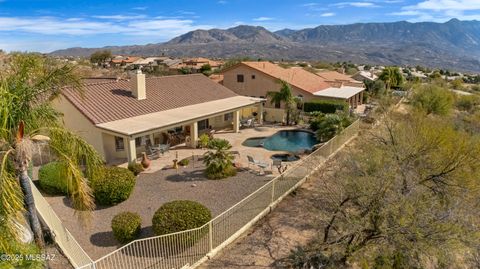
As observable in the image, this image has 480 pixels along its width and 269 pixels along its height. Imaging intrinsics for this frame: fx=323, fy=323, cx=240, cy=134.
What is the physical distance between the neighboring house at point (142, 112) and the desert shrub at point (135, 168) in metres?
0.44

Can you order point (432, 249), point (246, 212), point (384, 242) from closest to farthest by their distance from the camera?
point (432, 249), point (384, 242), point (246, 212)

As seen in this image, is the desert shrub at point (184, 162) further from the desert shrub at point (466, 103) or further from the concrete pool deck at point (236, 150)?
the desert shrub at point (466, 103)

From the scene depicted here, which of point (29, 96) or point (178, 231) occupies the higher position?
point (29, 96)

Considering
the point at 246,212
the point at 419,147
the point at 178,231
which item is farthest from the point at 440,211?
the point at 178,231

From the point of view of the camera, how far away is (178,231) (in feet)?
40.3

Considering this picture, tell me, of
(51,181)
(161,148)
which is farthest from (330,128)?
(51,181)

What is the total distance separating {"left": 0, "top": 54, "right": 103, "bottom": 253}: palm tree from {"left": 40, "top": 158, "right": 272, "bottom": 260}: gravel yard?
2.95 m

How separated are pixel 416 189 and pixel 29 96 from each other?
1349 centimetres

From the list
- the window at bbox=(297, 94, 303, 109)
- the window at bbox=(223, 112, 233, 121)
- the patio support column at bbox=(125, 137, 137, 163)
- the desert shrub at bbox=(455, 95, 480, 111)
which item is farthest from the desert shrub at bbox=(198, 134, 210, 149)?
the desert shrub at bbox=(455, 95, 480, 111)

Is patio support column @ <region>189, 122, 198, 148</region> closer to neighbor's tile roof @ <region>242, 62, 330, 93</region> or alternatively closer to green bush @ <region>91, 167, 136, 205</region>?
green bush @ <region>91, 167, 136, 205</region>

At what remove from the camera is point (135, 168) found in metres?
20.1

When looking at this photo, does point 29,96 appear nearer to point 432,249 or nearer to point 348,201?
point 348,201

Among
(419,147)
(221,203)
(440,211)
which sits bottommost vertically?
(221,203)

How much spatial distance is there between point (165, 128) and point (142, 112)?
13.1 ft
